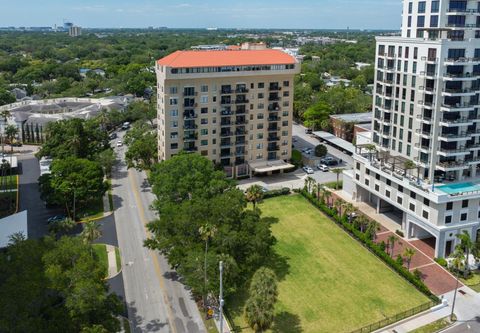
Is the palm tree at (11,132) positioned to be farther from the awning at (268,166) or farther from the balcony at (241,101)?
the awning at (268,166)

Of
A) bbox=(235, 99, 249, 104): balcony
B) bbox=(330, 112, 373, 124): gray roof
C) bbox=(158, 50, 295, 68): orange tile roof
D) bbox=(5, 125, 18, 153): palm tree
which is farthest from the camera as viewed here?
bbox=(330, 112, 373, 124): gray roof

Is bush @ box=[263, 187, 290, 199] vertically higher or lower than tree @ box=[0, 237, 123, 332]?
lower

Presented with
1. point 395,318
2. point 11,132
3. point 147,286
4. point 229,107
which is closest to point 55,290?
point 147,286

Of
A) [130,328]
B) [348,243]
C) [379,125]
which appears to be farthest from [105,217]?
[379,125]

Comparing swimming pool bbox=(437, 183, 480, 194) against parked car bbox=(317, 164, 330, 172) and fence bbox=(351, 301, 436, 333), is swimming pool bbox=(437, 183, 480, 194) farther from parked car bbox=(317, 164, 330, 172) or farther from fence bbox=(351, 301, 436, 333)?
parked car bbox=(317, 164, 330, 172)

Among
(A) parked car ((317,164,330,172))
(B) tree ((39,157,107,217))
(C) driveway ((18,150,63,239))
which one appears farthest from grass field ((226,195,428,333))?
(C) driveway ((18,150,63,239))

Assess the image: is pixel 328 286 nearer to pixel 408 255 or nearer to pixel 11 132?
pixel 408 255

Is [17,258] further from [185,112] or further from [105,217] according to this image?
[185,112]
